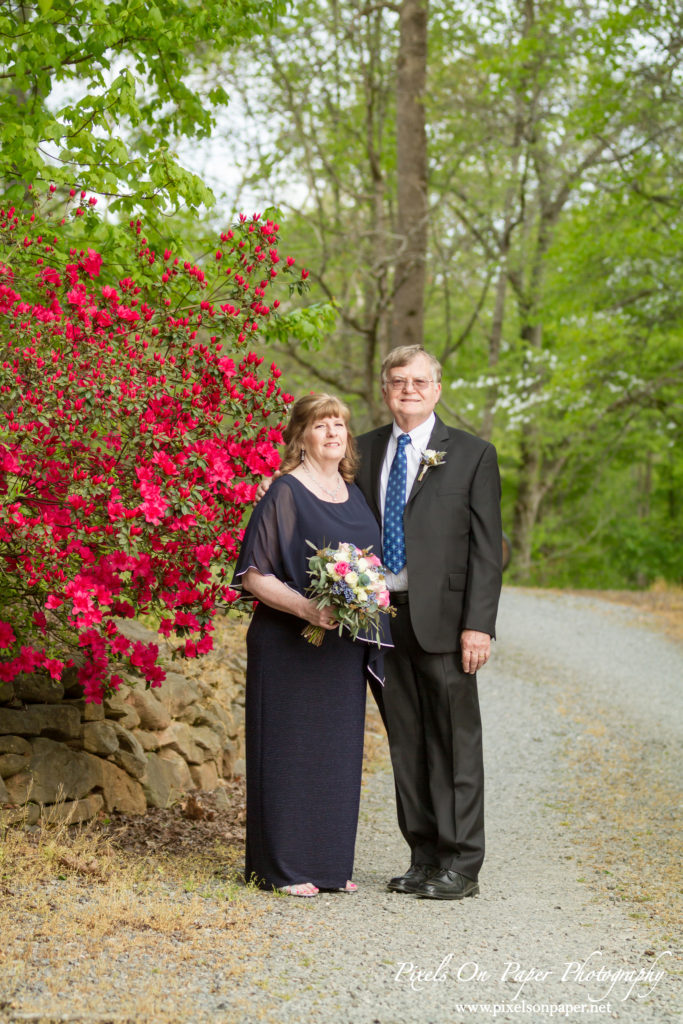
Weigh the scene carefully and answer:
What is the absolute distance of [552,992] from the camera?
3434 mm

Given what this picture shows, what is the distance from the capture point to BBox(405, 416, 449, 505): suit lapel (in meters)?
4.68

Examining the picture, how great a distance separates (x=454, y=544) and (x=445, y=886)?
1.49m

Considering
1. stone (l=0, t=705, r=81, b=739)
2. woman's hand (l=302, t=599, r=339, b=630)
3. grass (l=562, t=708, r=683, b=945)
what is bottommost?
grass (l=562, t=708, r=683, b=945)

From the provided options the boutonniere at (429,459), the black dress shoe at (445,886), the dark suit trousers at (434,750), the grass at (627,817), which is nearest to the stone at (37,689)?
the dark suit trousers at (434,750)

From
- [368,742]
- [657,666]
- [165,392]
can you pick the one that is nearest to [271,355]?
[657,666]

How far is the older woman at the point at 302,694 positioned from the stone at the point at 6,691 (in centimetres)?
160

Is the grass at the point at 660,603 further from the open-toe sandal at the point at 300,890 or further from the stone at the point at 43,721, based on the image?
the open-toe sandal at the point at 300,890

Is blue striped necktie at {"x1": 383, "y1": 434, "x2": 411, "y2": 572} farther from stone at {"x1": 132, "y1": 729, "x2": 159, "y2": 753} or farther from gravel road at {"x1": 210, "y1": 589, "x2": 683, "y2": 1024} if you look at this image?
stone at {"x1": 132, "y1": 729, "x2": 159, "y2": 753}

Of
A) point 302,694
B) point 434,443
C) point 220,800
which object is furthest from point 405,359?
point 220,800

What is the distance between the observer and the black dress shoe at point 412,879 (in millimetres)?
4641

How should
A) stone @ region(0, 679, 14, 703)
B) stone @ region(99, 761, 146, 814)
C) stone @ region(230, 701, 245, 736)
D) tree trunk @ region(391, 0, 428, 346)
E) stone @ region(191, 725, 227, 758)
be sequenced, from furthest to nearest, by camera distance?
tree trunk @ region(391, 0, 428, 346)
stone @ region(230, 701, 245, 736)
stone @ region(191, 725, 227, 758)
stone @ region(99, 761, 146, 814)
stone @ region(0, 679, 14, 703)

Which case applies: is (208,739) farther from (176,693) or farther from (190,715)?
(176,693)

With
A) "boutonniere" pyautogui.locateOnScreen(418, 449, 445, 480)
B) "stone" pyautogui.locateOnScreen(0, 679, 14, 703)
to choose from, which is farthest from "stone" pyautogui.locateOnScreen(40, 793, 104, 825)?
"boutonniere" pyautogui.locateOnScreen(418, 449, 445, 480)

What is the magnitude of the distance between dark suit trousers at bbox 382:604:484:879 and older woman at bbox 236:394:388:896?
0.22 metres
